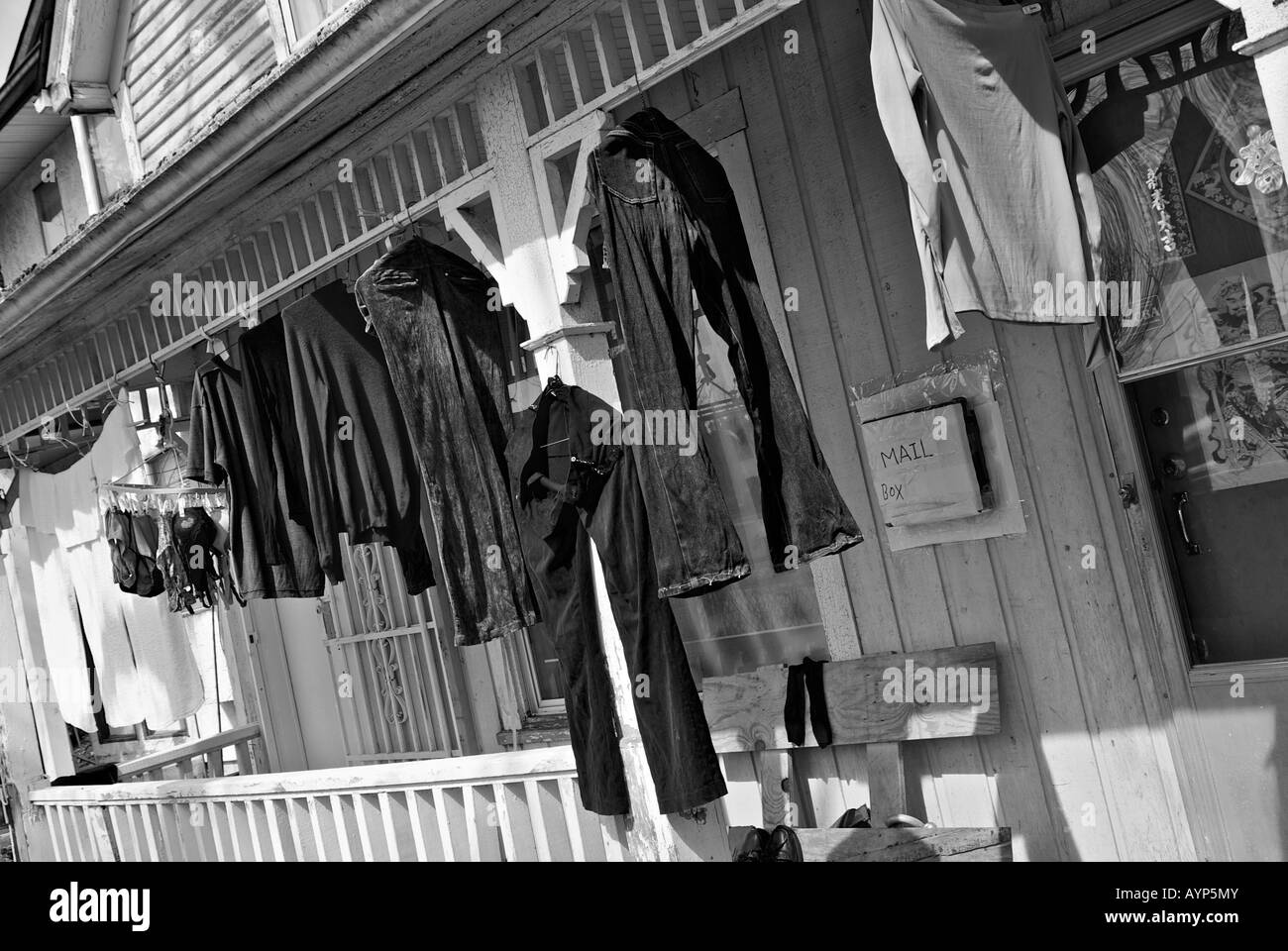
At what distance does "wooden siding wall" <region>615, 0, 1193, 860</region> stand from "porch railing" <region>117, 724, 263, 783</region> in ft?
13.4

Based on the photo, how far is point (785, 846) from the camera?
404 centimetres

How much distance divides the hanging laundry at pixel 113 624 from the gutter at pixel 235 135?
5.88 feet

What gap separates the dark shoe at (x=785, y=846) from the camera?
4000 mm

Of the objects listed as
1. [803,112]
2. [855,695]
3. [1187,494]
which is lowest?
[855,695]

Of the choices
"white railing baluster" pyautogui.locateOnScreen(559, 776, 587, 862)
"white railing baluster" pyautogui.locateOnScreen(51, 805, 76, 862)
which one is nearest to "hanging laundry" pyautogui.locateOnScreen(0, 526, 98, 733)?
"white railing baluster" pyautogui.locateOnScreen(51, 805, 76, 862)

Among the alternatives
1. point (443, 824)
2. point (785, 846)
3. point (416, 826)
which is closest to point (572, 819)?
point (443, 824)

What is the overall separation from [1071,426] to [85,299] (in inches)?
186

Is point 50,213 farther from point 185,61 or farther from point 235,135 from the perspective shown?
point 235,135

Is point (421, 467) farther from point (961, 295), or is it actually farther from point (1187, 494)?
point (1187, 494)

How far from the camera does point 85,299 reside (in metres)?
5.69

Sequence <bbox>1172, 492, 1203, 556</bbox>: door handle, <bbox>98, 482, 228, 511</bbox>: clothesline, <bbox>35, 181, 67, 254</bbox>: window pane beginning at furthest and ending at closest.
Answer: <bbox>35, 181, 67, 254</bbox>: window pane → <bbox>98, 482, 228, 511</bbox>: clothesline → <bbox>1172, 492, 1203, 556</bbox>: door handle

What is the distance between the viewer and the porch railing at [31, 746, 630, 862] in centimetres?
461

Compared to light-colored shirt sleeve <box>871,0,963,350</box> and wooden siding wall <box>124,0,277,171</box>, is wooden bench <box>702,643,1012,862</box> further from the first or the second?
wooden siding wall <box>124,0,277,171</box>
